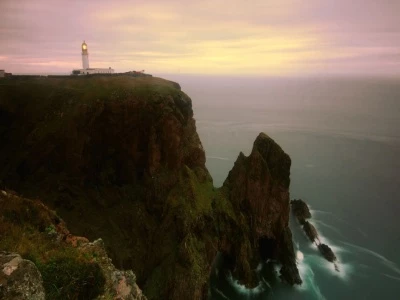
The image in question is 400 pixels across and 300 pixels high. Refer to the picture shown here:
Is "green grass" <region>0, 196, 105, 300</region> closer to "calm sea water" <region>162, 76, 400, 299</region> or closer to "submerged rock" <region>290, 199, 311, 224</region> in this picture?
"calm sea water" <region>162, 76, 400, 299</region>

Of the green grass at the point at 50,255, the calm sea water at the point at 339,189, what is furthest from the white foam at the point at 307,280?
the green grass at the point at 50,255

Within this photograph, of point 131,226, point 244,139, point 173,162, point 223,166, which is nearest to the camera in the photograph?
point 131,226

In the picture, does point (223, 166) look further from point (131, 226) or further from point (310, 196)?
point (131, 226)

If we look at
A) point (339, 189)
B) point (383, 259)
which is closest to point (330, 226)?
point (383, 259)

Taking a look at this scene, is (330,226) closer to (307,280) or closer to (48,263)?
(307,280)

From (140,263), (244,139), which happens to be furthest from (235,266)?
(244,139)

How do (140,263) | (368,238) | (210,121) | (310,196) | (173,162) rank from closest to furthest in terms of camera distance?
(140,263) → (173,162) → (368,238) → (310,196) → (210,121)

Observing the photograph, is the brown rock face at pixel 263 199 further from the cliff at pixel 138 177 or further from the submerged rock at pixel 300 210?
the submerged rock at pixel 300 210
